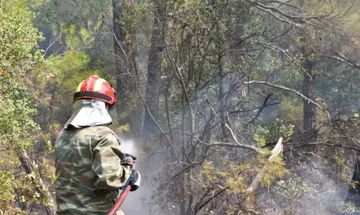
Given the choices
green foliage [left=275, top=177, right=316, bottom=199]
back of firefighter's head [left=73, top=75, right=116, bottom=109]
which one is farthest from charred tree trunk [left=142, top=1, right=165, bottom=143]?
back of firefighter's head [left=73, top=75, right=116, bottom=109]

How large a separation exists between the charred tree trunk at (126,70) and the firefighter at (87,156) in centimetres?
720

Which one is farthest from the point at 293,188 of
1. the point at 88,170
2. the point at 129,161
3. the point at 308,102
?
the point at 308,102

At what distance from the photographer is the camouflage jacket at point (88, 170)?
8.02ft

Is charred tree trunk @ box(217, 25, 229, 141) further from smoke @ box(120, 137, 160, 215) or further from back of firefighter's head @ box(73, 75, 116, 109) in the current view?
back of firefighter's head @ box(73, 75, 116, 109)

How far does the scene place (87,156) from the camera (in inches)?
100

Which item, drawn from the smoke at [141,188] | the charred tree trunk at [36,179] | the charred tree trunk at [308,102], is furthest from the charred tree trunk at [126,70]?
the charred tree trunk at [308,102]

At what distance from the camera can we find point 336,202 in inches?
441

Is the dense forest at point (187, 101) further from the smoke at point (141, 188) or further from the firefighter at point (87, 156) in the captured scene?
the firefighter at point (87, 156)

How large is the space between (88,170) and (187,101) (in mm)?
6440

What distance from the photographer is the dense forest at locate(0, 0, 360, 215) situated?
19.4ft

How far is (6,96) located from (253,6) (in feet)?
17.6

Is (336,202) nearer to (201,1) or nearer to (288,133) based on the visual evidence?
(288,133)

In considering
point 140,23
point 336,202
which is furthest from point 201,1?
point 336,202

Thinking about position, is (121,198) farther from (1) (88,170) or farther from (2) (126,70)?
(2) (126,70)
